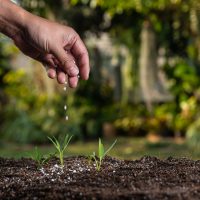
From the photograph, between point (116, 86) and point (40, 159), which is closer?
point (40, 159)

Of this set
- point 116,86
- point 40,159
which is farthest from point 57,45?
point 116,86

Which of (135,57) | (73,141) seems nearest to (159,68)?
(135,57)

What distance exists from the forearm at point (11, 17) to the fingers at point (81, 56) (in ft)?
0.96

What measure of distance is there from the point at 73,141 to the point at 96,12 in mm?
2888

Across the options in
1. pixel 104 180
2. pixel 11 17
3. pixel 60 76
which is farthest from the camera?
pixel 60 76

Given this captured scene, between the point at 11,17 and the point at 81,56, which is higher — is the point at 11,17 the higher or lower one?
the higher one

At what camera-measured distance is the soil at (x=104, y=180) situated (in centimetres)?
263

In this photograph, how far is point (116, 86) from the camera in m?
15.1

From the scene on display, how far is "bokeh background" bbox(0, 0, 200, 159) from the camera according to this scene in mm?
13422

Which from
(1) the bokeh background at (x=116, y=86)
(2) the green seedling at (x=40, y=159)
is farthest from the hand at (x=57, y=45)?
(1) the bokeh background at (x=116, y=86)

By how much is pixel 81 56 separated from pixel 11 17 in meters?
0.41

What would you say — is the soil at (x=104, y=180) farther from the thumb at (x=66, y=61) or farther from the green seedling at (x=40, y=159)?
the thumb at (x=66, y=61)

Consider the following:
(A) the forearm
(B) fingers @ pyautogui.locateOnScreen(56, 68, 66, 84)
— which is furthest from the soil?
(A) the forearm

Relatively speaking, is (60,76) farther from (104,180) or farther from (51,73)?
(104,180)
